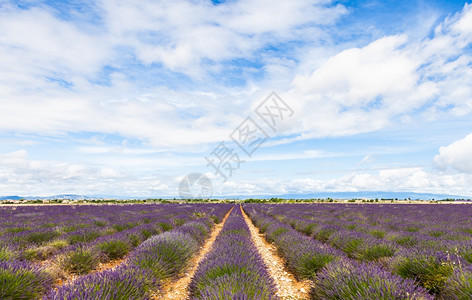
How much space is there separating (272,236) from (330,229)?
223 centimetres

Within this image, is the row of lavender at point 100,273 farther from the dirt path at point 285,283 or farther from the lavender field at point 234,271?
the dirt path at point 285,283

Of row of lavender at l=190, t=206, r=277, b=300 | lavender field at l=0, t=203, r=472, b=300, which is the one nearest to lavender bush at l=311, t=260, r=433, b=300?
lavender field at l=0, t=203, r=472, b=300

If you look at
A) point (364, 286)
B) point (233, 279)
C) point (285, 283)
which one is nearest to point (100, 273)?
point (233, 279)

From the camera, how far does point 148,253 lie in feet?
17.6

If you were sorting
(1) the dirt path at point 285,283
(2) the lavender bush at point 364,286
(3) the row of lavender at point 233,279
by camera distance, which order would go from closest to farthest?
(2) the lavender bush at point 364,286, (3) the row of lavender at point 233,279, (1) the dirt path at point 285,283

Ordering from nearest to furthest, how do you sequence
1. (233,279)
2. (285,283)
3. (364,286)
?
(364,286) < (233,279) < (285,283)

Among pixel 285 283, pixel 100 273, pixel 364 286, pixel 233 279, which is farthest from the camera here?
pixel 285 283

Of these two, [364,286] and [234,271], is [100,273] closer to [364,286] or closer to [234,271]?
[234,271]

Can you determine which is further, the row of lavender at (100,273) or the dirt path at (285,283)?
the dirt path at (285,283)

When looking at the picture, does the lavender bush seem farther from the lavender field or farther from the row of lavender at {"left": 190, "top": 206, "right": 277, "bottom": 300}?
the row of lavender at {"left": 190, "top": 206, "right": 277, "bottom": 300}

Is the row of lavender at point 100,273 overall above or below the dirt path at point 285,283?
above

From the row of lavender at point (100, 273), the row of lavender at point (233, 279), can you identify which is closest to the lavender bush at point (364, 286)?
the row of lavender at point (233, 279)

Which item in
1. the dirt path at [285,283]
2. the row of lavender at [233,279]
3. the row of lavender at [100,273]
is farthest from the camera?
the dirt path at [285,283]

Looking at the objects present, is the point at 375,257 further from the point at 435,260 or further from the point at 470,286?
the point at 470,286
